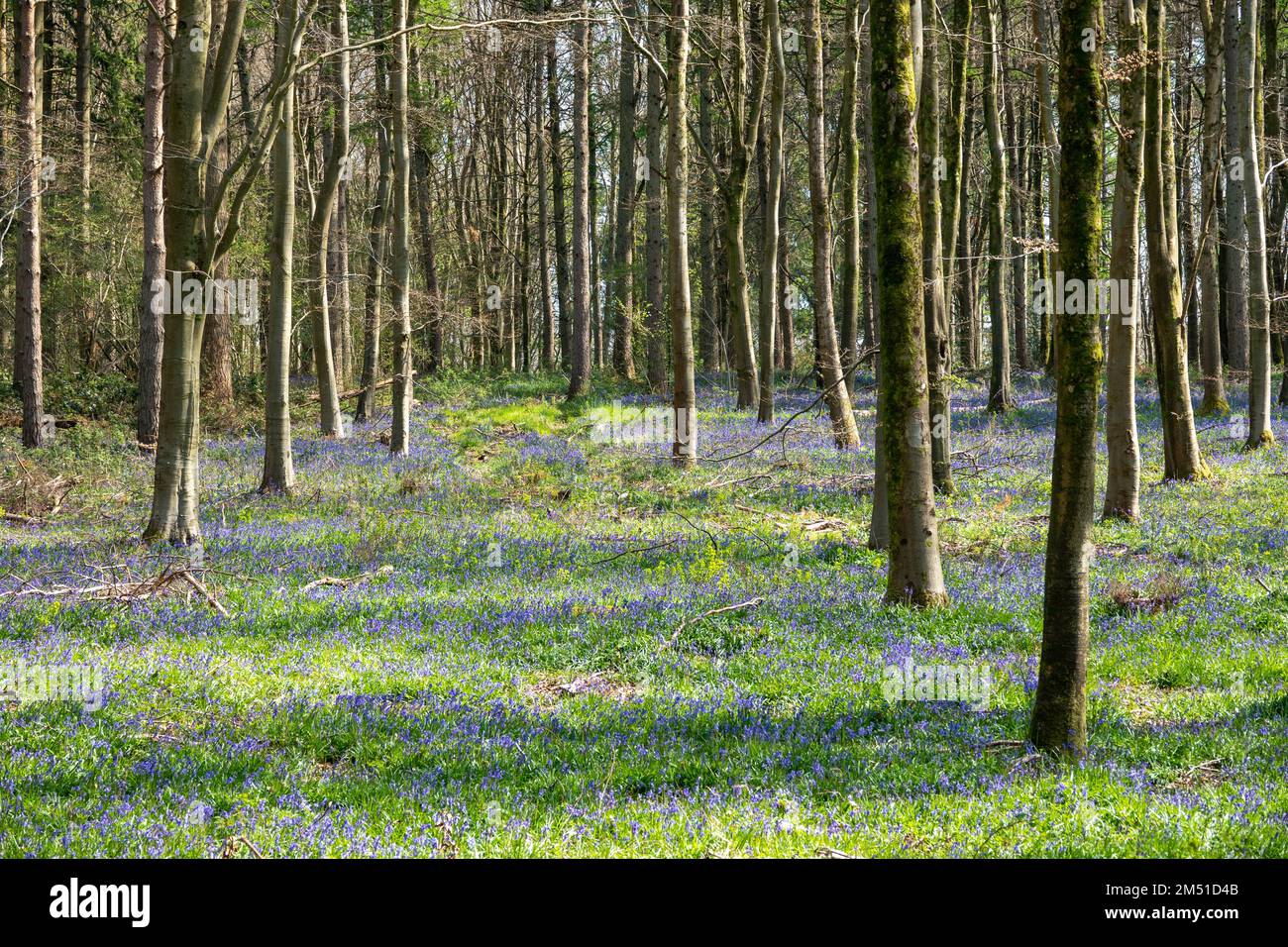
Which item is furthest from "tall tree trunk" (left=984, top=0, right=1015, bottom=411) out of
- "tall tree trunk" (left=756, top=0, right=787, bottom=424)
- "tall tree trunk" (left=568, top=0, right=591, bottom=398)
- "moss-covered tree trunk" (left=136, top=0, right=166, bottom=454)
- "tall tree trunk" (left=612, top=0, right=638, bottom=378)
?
"moss-covered tree trunk" (left=136, top=0, right=166, bottom=454)

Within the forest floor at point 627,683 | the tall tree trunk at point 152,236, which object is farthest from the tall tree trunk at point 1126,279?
the tall tree trunk at point 152,236

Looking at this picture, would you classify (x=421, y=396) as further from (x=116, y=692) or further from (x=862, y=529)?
(x=116, y=692)

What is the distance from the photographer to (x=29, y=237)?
19.1m

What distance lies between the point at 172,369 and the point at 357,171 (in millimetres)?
46094

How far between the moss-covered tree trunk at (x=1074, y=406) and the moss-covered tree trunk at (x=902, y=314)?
9.10 ft

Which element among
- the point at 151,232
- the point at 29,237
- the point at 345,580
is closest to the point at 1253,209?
the point at 345,580

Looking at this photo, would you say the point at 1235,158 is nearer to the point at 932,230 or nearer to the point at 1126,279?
the point at 1126,279

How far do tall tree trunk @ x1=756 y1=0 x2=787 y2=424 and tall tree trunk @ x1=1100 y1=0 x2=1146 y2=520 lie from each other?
7.80 m

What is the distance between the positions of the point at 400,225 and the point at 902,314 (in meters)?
13.3

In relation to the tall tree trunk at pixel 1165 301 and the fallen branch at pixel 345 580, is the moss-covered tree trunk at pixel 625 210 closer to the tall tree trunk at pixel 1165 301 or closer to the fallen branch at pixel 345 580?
the tall tree trunk at pixel 1165 301

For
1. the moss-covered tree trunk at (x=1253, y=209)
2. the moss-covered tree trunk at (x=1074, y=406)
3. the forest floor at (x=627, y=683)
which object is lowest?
the forest floor at (x=627, y=683)

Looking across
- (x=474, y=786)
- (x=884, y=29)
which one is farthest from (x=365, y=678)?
(x=884, y=29)

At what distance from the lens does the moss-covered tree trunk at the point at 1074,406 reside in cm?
524

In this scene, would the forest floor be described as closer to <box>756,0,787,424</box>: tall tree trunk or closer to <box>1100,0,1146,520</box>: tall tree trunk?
<box>1100,0,1146,520</box>: tall tree trunk
